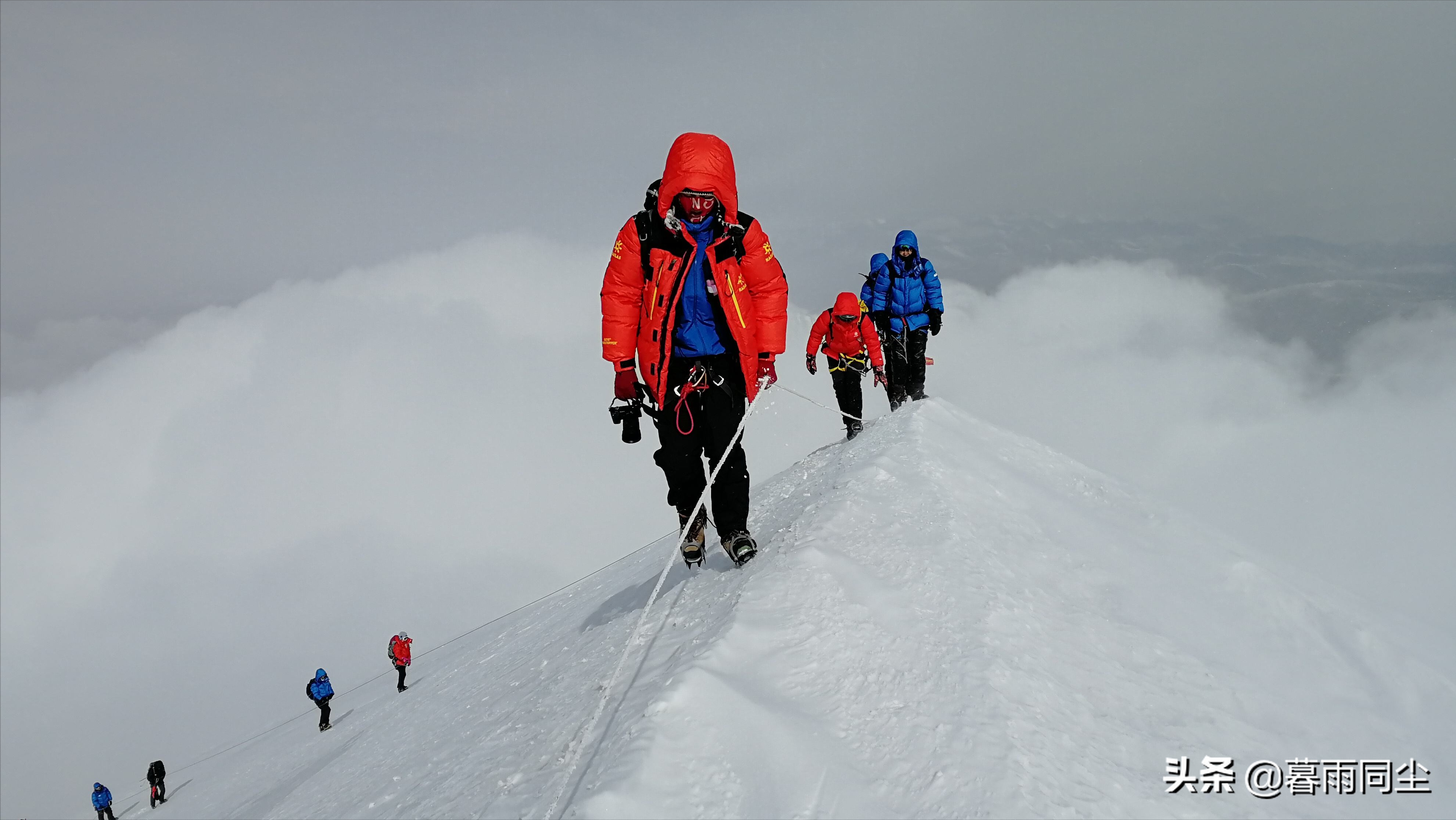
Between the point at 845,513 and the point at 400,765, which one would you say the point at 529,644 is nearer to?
the point at 400,765

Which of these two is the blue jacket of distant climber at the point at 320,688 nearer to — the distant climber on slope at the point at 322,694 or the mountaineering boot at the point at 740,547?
the distant climber on slope at the point at 322,694

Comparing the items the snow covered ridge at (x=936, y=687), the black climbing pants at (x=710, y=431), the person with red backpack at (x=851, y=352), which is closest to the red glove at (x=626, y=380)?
the black climbing pants at (x=710, y=431)

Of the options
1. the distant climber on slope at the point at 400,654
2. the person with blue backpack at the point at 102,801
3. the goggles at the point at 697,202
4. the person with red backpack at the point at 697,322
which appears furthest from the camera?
the person with blue backpack at the point at 102,801

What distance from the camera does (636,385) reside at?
5.60m

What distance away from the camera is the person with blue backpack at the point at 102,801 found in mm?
23750

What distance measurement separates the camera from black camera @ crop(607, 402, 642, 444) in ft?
18.5

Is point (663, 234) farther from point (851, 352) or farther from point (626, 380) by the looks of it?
point (851, 352)

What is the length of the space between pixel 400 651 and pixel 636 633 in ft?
59.0

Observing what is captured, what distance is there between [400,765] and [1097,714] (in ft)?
14.9

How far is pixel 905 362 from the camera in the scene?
40.5 ft

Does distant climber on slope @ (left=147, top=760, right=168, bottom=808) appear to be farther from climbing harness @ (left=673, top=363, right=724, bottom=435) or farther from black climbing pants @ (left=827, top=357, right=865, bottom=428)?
climbing harness @ (left=673, top=363, right=724, bottom=435)

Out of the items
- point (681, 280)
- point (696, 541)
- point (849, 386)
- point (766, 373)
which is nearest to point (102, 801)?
point (849, 386)

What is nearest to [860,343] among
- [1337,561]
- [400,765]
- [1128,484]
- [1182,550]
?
[1128,484]

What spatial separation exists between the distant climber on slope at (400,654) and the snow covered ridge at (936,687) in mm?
14079
